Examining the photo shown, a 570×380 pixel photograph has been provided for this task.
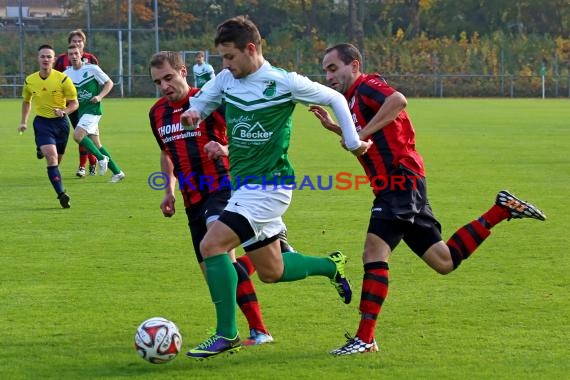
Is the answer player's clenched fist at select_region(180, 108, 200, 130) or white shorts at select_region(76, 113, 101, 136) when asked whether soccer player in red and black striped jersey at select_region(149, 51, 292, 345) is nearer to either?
player's clenched fist at select_region(180, 108, 200, 130)

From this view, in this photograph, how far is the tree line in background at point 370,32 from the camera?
171 feet

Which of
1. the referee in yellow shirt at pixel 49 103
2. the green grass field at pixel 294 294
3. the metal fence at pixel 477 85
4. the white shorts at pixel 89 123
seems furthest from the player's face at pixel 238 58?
the metal fence at pixel 477 85

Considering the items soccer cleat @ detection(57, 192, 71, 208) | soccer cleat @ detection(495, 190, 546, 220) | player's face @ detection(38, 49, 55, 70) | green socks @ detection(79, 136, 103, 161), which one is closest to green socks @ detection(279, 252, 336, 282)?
soccer cleat @ detection(495, 190, 546, 220)

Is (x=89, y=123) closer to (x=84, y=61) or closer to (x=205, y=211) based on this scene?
(x=84, y=61)

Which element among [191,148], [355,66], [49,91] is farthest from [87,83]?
[355,66]

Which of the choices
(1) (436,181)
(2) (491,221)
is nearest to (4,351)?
(2) (491,221)

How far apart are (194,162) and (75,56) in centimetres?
990

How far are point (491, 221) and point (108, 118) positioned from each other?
83.0 feet

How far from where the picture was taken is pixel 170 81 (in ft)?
21.0

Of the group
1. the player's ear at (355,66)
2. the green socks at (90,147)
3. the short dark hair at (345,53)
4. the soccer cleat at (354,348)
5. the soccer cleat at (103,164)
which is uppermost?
the short dark hair at (345,53)

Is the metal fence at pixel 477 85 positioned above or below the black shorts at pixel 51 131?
below

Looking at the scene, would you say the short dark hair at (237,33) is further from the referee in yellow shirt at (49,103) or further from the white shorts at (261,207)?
the referee in yellow shirt at (49,103)

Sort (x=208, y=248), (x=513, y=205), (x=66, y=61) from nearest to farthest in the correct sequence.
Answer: (x=208, y=248)
(x=513, y=205)
(x=66, y=61)

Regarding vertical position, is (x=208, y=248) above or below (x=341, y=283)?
above
